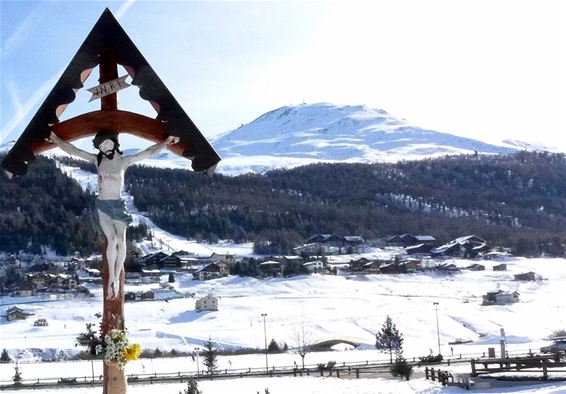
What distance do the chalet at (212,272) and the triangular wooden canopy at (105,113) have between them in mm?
101508

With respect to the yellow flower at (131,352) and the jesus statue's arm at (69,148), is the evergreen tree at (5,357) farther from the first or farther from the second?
the yellow flower at (131,352)

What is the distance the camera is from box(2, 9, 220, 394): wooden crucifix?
852cm

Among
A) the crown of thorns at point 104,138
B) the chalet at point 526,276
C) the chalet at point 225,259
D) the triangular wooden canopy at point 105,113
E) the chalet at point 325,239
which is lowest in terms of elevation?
the chalet at point 526,276

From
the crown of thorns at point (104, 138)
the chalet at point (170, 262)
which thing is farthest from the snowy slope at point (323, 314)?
the crown of thorns at point (104, 138)

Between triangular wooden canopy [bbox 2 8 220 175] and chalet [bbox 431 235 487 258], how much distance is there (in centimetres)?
13986

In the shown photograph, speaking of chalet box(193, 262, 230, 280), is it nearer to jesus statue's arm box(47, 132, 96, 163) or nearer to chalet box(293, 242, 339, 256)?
chalet box(293, 242, 339, 256)

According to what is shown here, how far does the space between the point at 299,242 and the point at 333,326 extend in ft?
301

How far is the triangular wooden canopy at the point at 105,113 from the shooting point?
855cm

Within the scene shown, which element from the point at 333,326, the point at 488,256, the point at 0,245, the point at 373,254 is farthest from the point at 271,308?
the point at 0,245

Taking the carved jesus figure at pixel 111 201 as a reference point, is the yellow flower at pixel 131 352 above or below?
below

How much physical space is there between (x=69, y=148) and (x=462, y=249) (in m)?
146

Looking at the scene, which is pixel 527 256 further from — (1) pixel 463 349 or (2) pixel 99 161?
(2) pixel 99 161

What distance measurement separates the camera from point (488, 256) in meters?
143

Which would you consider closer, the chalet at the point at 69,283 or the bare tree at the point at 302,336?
the bare tree at the point at 302,336
